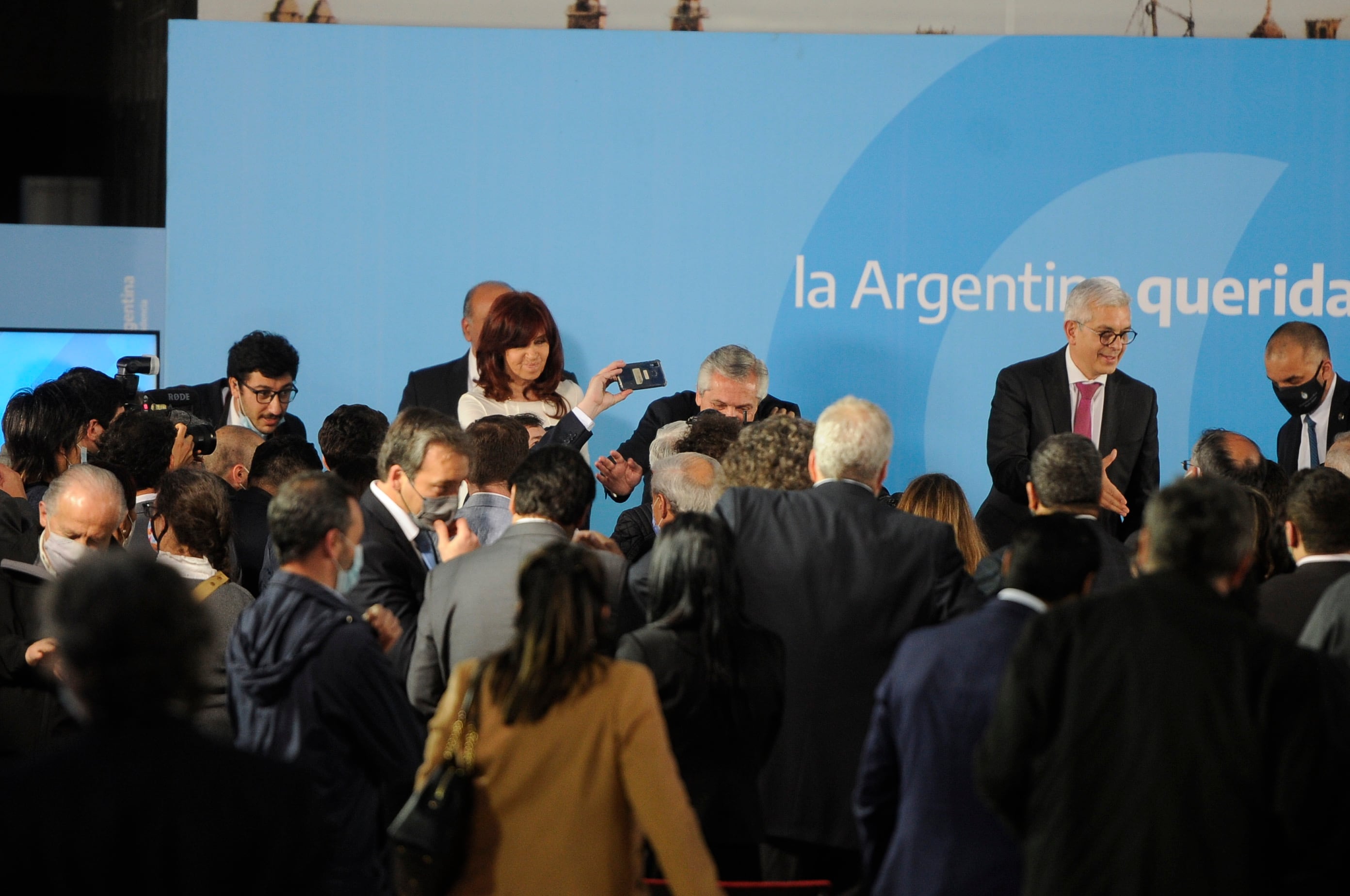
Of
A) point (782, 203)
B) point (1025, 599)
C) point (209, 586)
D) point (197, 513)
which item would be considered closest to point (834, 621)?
point (1025, 599)

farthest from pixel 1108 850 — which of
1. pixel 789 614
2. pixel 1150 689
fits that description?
pixel 789 614

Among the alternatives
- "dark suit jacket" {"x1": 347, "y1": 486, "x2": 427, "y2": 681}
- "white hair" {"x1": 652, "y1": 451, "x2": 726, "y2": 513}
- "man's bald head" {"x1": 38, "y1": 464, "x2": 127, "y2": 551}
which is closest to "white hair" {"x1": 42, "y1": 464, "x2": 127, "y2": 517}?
"man's bald head" {"x1": 38, "y1": 464, "x2": 127, "y2": 551}

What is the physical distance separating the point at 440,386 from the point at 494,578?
12.8 feet

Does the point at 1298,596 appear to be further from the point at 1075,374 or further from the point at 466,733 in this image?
the point at 1075,374

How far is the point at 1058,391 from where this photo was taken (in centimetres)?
638

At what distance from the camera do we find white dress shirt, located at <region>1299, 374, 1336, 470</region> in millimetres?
6582

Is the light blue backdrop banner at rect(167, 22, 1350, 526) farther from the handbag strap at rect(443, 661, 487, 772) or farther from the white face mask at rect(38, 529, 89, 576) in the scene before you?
the handbag strap at rect(443, 661, 487, 772)

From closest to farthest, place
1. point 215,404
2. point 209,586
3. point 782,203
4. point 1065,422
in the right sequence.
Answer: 1. point 209,586
2. point 1065,422
3. point 215,404
4. point 782,203

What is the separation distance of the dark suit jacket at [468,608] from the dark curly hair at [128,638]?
4.27ft

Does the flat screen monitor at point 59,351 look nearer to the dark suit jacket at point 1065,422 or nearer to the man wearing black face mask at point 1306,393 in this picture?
the dark suit jacket at point 1065,422

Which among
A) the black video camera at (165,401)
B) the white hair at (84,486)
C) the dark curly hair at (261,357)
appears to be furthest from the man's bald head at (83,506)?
the dark curly hair at (261,357)

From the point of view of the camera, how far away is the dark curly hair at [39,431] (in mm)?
4672

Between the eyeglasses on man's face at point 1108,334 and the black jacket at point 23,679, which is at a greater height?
the eyeglasses on man's face at point 1108,334

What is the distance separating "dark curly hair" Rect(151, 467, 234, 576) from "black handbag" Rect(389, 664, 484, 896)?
1.49 metres
